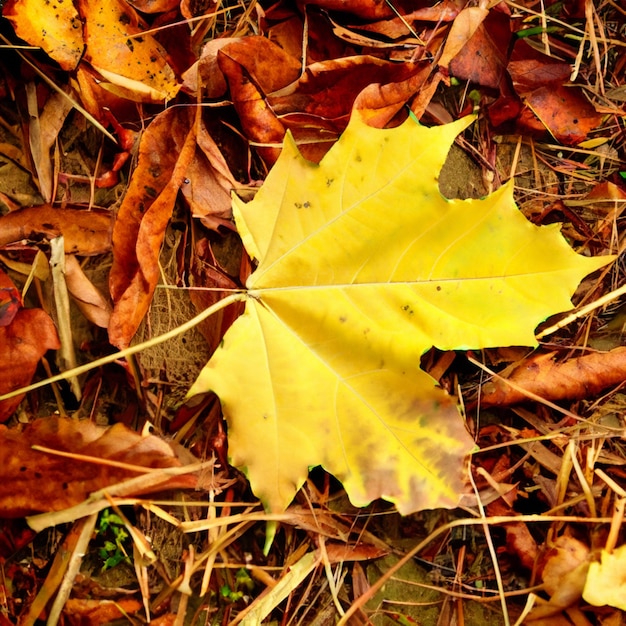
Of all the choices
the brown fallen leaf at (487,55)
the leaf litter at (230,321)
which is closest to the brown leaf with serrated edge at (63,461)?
the leaf litter at (230,321)

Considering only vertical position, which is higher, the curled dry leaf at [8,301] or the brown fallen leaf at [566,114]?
the brown fallen leaf at [566,114]

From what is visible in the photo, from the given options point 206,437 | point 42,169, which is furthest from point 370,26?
point 206,437

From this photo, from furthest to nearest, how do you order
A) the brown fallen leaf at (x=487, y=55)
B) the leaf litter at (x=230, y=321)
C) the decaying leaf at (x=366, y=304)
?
the brown fallen leaf at (x=487, y=55) → the leaf litter at (x=230, y=321) → the decaying leaf at (x=366, y=304)

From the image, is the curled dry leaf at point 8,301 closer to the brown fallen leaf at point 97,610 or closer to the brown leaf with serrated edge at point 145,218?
the brown leaf with serrated edge at point 145,218

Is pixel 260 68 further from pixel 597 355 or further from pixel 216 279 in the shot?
pixel 597 355

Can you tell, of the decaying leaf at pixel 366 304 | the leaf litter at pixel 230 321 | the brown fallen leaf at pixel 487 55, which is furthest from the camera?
the brown fallen leaf at pixel 487 55

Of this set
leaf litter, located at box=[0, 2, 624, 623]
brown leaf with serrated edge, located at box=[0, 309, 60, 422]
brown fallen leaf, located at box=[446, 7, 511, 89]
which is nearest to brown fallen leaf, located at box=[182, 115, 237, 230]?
leaf litter, located at box=[0, 2, 624, 623]

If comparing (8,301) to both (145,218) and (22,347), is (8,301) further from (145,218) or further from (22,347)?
(145,218)
